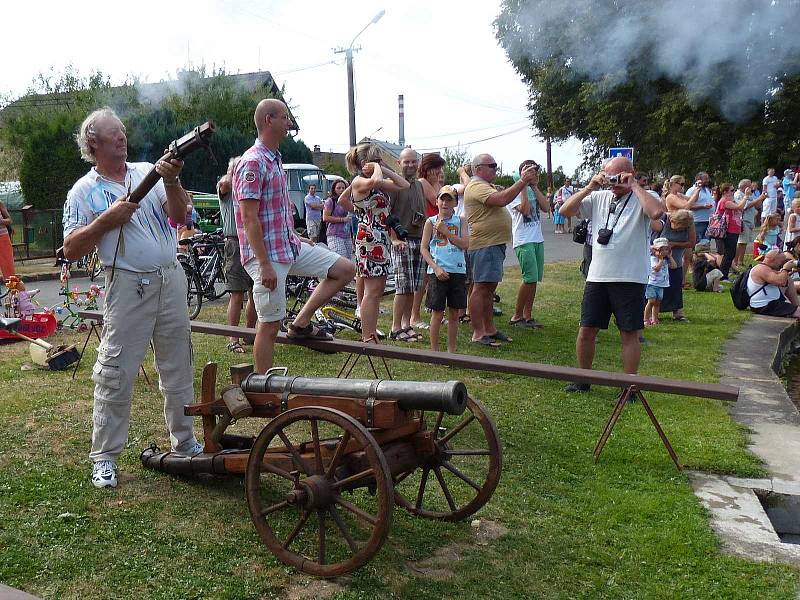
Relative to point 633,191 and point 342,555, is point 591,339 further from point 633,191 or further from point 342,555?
point 342,555

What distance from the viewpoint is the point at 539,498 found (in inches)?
163

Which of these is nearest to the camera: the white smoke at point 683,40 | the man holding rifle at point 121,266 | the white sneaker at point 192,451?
the man holding rifle at point 121,266

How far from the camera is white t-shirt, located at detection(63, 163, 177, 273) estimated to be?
3902 mm

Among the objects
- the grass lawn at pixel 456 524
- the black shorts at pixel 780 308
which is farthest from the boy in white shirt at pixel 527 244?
the black shorts at pixel 780 308

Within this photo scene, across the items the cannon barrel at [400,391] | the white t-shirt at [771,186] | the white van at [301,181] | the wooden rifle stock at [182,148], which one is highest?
the white van at [301,181]

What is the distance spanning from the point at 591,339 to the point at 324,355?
99.3 inches

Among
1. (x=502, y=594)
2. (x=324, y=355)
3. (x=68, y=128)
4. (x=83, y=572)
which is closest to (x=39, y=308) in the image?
(x=324, y=355)

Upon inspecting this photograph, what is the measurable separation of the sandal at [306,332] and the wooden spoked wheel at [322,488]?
1.45m

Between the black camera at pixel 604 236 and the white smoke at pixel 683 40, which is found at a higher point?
the white smoke at pixel 683 40

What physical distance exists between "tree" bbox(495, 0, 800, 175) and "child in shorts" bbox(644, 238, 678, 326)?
8.83 m

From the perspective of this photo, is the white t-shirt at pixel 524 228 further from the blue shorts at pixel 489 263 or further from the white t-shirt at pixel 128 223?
the white t-shirt at pixel 128 223

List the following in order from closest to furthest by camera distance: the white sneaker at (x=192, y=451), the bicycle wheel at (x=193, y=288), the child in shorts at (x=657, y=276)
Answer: the white sneaker at (x=192, y=451), the child in shorts at (x=657, y=276), the bicycle wheel at (x=193, y=288)

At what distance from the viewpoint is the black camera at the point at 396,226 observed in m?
6.83

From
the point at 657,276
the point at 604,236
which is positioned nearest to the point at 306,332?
the point at 604,236
